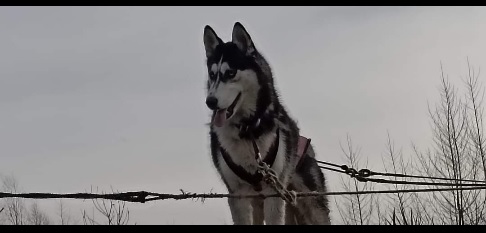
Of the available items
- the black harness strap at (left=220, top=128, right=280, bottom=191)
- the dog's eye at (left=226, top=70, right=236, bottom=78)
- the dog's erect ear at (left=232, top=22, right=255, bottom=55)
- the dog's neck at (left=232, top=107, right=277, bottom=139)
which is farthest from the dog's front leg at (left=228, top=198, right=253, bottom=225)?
the dog's erect ear at (left=232, top=22, right=255, bottom=55)

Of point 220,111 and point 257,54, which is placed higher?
point 257,54

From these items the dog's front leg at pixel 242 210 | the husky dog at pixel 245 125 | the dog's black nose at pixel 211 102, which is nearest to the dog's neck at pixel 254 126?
the husky dog at pixel 245 125

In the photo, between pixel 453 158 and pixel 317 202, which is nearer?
pixel 317 202

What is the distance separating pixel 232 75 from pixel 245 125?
10.3 inches

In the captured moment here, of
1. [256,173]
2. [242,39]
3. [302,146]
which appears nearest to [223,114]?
[256,173]

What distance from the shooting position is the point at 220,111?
10.2ft

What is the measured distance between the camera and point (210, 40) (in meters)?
3.29

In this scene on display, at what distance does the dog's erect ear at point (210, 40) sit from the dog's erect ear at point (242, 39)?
9cm

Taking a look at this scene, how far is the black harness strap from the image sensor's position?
3092 millimetres

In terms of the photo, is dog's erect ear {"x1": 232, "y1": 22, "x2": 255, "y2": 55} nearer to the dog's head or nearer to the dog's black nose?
the dog's head

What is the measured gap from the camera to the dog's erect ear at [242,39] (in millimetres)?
3266
